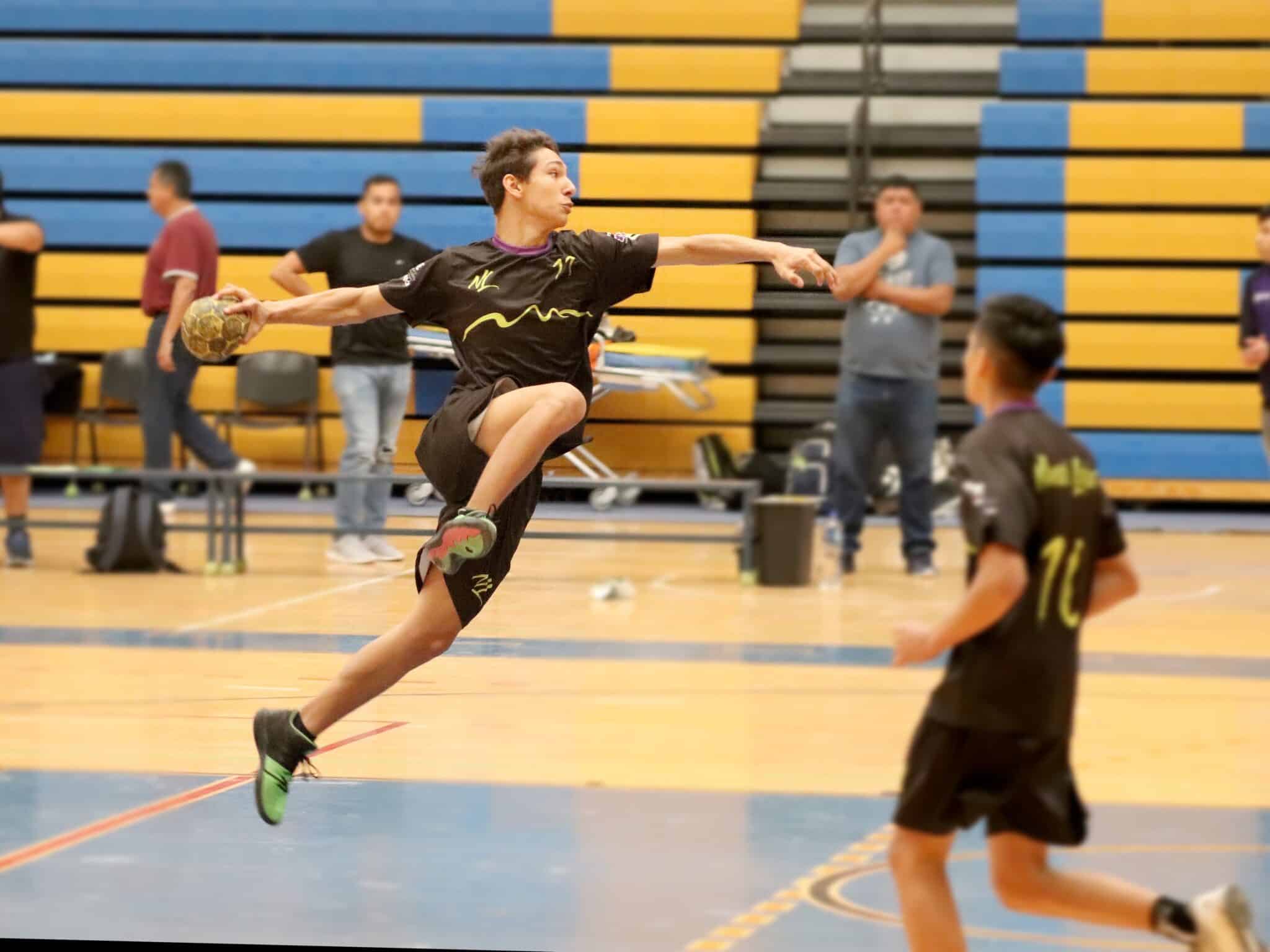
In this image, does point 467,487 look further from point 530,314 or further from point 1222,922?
point 1222,922

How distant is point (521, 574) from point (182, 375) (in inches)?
134

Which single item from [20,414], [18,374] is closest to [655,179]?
[18,374]

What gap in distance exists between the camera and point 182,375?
7.02 m

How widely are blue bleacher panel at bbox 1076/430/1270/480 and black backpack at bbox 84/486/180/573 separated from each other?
4822 mm

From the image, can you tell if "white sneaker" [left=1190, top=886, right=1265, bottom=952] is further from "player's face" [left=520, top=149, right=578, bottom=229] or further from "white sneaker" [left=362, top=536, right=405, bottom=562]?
"white sneaker" [left=362, top=536, right=405, bottom=562]

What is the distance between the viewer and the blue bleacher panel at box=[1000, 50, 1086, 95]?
7664 mm

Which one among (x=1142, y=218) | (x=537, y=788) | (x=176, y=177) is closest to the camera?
(x=537, y=788)

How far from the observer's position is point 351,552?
18.2 ft

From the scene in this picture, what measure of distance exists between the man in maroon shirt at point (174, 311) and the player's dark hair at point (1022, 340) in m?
3.00

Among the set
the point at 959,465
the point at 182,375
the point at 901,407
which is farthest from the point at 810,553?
the point at 959,465

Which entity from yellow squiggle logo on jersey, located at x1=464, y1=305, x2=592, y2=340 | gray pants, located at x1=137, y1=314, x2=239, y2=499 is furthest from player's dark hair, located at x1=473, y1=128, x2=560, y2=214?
gray pants, located at x1=137, y1=314, x2=239, y2=499

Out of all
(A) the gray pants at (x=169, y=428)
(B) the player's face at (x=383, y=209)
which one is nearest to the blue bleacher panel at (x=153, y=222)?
(A) the gray pants at (x=169, y=428)

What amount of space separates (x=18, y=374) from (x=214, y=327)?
5452 mm

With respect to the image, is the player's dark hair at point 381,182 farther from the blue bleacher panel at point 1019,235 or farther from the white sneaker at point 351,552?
the blue bleacher panel at point 1019,235
